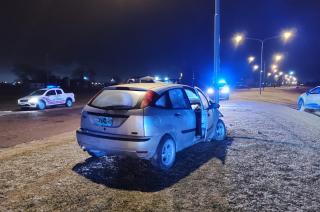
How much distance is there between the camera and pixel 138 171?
6340 millimetres

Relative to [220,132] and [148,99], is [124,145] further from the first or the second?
[220,132]

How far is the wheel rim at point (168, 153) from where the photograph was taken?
6376 millimetres

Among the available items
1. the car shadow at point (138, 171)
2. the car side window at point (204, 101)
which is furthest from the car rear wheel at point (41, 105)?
the car side window at point (204, 101)

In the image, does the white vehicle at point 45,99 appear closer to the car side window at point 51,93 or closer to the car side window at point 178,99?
the car side window at point 51,93

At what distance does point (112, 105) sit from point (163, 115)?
101 cm

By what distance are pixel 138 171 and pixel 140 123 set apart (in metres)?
1.09

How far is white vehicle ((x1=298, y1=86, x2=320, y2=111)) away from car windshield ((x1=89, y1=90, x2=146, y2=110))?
14.8 m

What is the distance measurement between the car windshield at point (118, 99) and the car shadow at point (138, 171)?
1270 mm

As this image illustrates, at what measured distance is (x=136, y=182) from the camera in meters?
5.70

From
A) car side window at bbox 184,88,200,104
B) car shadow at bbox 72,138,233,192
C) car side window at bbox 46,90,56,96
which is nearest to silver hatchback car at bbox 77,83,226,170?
car shadow at bbox 72,138,233,192

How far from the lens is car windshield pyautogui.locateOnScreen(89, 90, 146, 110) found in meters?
6.15

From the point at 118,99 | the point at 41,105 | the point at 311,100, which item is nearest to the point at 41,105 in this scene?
the point at 41,105

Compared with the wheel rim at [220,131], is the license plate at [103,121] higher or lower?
higher

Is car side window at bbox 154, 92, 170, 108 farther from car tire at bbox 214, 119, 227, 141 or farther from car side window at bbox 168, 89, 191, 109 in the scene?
car tire at bbox 214, 119, 227, 141
